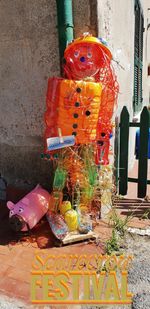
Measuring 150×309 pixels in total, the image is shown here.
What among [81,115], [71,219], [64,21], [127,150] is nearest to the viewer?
[81,115]

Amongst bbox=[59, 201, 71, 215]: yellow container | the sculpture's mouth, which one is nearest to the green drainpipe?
bbox=[59, 201, 71, 215]: yellow container

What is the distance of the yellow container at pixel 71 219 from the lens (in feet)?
8.87

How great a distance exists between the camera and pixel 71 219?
8.86 ft

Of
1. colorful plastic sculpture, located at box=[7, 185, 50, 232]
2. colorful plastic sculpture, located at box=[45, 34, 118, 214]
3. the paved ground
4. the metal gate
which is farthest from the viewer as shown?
the metal gate

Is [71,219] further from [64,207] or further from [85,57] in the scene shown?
[85,57]

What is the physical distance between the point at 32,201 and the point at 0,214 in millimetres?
713

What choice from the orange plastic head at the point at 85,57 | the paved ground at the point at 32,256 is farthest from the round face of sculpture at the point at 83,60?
the paved ground at the point at 32,256

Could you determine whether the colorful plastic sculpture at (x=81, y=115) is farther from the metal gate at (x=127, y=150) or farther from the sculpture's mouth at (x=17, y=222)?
the metal gate at (x=127, y=150)

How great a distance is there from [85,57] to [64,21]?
0.43 m

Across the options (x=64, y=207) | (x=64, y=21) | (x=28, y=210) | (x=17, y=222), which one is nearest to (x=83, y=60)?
(x=64, y=21)

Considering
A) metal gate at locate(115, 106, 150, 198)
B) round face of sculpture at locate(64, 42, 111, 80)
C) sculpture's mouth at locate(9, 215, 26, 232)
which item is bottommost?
sculpture's mouth at locate(9, 215, 26, 232)

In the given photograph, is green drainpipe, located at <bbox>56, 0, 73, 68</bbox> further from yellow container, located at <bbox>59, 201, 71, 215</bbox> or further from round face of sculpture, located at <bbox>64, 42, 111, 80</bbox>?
yellow container, located at <bbox>59, 201, 71, 215</bbox>

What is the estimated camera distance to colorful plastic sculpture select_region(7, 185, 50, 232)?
8.78 feet

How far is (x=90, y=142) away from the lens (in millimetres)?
2588
